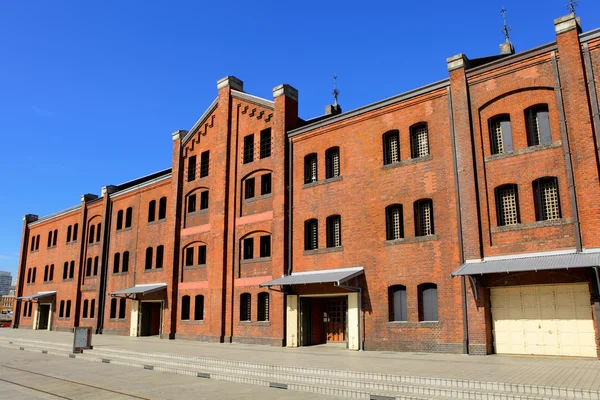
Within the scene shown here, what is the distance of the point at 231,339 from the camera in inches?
984

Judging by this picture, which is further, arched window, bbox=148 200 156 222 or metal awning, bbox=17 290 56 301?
metal awning, bbox=17 290 56 301

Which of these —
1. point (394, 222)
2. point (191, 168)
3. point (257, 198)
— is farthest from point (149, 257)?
point (394, 222)

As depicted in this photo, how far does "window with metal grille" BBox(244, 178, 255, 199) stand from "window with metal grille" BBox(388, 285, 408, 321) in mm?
10061

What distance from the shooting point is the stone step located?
10297 mm

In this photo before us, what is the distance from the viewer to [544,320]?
52.3 feet

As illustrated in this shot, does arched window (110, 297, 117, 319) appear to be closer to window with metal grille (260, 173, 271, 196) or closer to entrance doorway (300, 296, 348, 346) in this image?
window with metal grille (260, 173, 271, 196)

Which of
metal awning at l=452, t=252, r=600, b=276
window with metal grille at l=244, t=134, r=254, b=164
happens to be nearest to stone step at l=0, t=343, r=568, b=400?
metal awning at l=452, t=252, r=600, b=276

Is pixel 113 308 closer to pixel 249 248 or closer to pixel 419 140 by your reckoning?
pixel 249 248

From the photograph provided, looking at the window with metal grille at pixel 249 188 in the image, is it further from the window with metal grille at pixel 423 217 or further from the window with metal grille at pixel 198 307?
the window with metal grille at pixel 423 217

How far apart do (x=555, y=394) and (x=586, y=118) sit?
995 centimetres

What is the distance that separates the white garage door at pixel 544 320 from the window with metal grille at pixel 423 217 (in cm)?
350

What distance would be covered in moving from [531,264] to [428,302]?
4.44 metres

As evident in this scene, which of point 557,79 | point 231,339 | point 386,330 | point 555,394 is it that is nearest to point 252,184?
point 231,339

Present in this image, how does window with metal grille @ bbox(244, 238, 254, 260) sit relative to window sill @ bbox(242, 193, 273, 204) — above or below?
below
